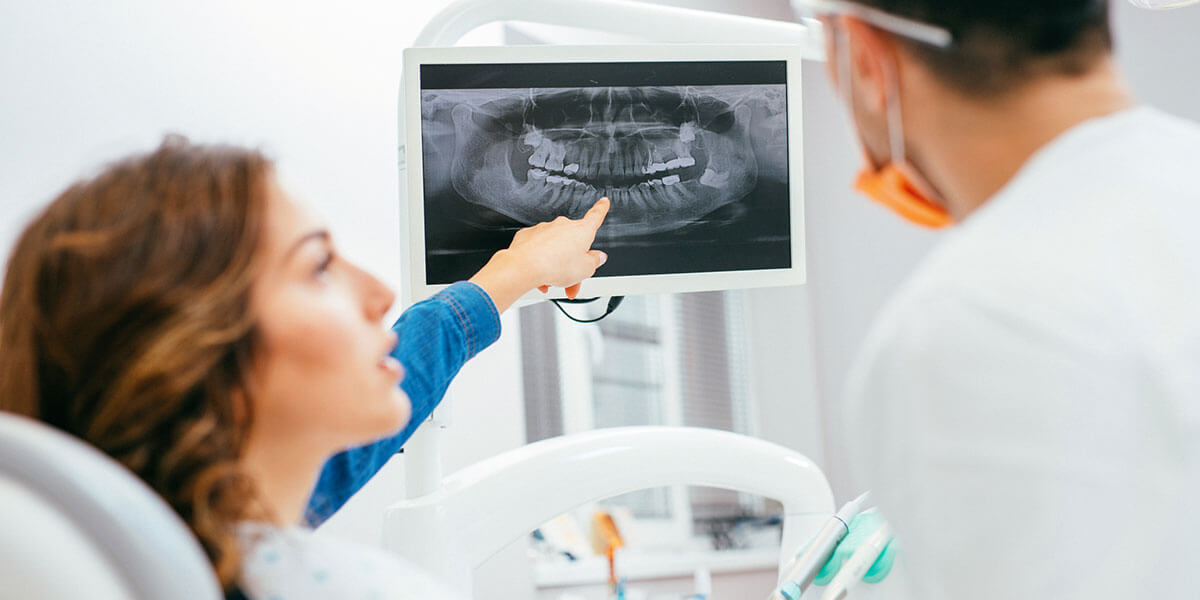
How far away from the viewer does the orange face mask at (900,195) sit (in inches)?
39.1

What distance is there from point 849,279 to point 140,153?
11.1 ft

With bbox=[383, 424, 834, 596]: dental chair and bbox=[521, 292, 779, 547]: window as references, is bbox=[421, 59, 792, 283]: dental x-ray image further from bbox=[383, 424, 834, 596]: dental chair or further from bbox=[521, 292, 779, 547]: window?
bbox=[521, 292, 779, 547]: window

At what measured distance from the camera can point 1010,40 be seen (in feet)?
2.75

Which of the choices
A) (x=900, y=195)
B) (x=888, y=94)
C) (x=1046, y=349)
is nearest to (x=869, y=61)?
(x=888, y=94)

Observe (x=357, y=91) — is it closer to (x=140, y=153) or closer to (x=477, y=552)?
(x=477, y=552)

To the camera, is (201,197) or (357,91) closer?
(201,197)

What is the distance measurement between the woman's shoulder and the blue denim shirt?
380 millimetres

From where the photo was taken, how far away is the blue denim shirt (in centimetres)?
130

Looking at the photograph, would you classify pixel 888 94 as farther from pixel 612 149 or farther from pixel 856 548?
pixel 856 548

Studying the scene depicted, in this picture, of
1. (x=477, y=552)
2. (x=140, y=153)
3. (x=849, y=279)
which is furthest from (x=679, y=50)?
(x=849, y=279)

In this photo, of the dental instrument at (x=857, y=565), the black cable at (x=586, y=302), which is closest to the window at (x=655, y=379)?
the black cable at (x=586, y=302)

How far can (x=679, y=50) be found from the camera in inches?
67.6

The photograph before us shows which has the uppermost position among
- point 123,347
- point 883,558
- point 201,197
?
point 201,197

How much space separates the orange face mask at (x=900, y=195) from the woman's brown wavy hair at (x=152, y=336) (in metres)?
0.52
